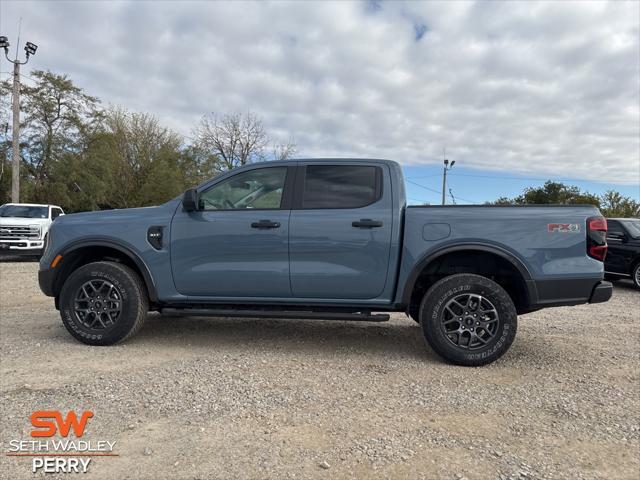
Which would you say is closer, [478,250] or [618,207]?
[478,250]

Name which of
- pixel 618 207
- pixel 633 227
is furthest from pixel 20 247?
pixel 618 207

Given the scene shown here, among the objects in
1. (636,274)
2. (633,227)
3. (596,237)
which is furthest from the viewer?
(633,227)

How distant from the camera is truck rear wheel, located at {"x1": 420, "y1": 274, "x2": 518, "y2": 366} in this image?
382 cm

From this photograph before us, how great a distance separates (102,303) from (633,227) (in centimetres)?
1053

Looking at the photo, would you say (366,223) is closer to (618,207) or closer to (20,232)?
(20,232)

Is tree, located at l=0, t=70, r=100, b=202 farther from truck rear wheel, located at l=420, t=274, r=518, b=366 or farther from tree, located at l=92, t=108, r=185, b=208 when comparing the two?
truck rear wheel, located at l=420, t=274, r=518, b=366

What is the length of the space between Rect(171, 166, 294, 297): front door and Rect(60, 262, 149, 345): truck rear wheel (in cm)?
48

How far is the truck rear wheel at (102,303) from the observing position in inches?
167

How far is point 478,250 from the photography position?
3.92 metres

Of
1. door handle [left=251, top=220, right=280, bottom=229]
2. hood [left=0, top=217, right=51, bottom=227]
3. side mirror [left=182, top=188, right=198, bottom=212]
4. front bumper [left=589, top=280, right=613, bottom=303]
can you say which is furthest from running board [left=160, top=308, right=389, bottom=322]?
hood [left=0, top=217, right=51, bottom=227]

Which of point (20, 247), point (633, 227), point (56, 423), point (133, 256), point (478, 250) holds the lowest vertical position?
point (56, 423)

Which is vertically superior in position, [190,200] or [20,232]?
[190,200]

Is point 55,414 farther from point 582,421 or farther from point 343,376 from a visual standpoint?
point 582,421

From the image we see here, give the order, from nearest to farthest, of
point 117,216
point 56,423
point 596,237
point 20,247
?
point 56,423 < point 596,237 < point 117,216 < point 20,247
